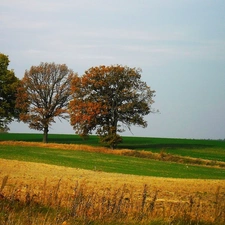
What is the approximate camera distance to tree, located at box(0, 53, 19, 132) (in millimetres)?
72500

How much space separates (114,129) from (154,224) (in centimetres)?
5105

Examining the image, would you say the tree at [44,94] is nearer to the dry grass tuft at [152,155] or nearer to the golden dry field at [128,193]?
the dry grass tuft at [152,155]

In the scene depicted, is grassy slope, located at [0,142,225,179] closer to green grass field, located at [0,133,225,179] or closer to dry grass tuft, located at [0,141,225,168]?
green grass field, located at [0,133,225,179]

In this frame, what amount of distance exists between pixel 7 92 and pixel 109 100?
747 inches

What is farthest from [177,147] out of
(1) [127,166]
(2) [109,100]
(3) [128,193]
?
(3) [128,193]

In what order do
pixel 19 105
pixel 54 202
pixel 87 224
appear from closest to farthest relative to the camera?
pixel 87 224
pixel 54 202
pixel 19 105

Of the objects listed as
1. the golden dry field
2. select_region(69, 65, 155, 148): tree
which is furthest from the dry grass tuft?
the golden dry field

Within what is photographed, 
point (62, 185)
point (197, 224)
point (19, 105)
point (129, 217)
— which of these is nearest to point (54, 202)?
point (129, 217)

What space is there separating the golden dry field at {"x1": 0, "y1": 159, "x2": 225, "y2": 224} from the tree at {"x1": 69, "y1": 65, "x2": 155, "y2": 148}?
92.6ft

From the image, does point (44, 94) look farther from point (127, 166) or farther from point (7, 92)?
point (127, 166)

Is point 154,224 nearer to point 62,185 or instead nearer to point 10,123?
point 62,185

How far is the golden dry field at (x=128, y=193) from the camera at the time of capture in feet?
45.1

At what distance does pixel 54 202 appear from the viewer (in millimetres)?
14125

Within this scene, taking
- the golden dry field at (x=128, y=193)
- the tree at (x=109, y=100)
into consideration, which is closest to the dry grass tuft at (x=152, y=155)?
the tree at (x=109, y=100)
